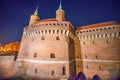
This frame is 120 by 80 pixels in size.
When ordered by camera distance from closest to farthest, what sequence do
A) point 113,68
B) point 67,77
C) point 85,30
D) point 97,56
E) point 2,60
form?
1. point 67,77
2. point 113,68
3. point 97,56
4. point 85,30
5. point 2,60

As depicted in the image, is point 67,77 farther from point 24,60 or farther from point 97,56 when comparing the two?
point 24,60

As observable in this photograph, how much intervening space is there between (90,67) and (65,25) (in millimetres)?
9141

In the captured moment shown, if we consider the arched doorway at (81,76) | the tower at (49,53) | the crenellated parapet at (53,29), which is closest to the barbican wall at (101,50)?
the arched doorway at (81,76)

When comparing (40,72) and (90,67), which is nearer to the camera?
(40,72)

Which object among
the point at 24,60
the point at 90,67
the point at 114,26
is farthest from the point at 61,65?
the point at 114,26

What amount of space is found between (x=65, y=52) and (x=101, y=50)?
6919 mm

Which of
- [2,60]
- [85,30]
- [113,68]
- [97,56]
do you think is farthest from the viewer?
[2,60]

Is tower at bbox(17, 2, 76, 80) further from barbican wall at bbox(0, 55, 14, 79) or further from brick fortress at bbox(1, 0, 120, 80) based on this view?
barbican wall at bbox(0, 55, 14, 79)

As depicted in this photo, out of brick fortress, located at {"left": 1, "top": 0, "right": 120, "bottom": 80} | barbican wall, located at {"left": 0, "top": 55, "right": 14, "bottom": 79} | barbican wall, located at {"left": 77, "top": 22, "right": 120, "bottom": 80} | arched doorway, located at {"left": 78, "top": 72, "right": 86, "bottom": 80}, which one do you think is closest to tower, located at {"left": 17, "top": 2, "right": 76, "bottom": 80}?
brick fortress, located at {"left": 1, "top": 0, "right": 120, "bottom": 80}

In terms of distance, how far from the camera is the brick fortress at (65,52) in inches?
684

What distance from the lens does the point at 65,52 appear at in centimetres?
1781

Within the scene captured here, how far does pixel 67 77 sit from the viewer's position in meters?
17.1

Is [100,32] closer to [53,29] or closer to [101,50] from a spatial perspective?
[101,50]

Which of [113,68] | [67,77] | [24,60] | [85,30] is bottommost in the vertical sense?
[67,77]
